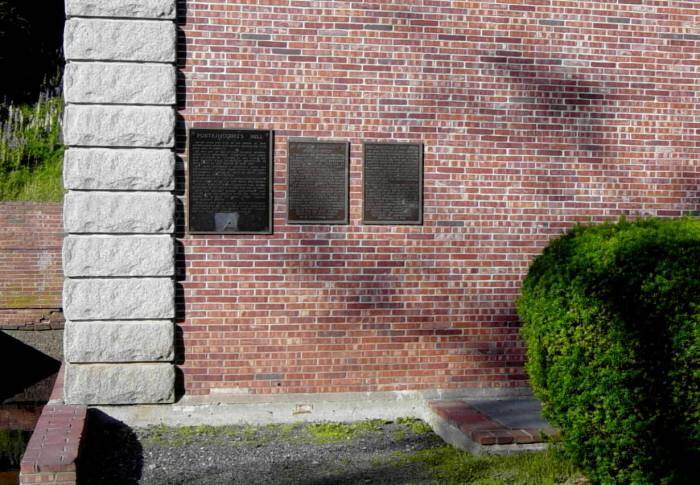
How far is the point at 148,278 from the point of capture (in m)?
7.22

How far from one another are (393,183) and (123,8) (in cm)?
294

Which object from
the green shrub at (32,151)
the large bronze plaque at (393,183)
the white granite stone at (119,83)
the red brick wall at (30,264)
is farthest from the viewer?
the green shrub at (32,151)

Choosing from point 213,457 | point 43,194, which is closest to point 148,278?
point 213,457

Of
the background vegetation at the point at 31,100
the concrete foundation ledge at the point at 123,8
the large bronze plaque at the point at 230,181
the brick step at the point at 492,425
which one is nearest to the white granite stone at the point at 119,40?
the concrete foundation ledge at the point at 123,8

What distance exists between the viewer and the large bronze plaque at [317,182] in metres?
7.48

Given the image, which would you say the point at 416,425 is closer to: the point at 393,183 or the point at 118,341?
the point at 393,183

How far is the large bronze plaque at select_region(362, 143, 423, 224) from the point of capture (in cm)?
761

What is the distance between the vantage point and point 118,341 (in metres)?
7.18

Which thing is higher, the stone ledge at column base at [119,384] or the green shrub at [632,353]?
the green shrub at [632,353]

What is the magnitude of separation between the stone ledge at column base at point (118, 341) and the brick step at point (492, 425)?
2554mm

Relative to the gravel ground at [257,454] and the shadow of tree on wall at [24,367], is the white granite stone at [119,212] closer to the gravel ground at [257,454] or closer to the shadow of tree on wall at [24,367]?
the gravel ground at [257,454]

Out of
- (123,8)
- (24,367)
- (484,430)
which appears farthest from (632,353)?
(24,367)

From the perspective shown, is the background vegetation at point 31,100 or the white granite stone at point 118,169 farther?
the background vegetation at point 31,100

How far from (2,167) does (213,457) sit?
13.2 m
